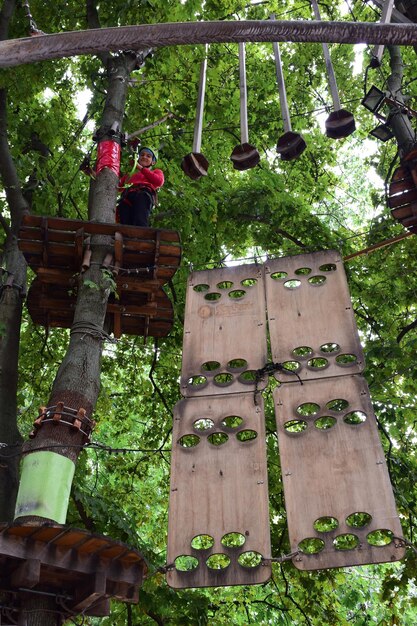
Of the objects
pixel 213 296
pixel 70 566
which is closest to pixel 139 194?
pixel 213 296

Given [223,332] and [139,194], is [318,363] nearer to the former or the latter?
[223,332]

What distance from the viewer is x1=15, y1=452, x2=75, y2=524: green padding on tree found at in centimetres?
481

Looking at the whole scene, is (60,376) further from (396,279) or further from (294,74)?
(294,74)

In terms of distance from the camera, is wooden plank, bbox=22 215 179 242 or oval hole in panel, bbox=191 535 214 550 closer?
oval hole in panel, bbox=191 535 214 550

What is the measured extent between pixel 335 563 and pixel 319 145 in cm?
932

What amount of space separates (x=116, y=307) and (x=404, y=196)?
345cm

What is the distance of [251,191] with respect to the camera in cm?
1030

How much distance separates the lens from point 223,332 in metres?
6.15

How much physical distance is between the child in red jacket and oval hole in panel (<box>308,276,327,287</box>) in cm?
216

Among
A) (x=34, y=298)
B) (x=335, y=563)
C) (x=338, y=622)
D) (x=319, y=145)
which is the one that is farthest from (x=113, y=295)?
(x=319, y=145)

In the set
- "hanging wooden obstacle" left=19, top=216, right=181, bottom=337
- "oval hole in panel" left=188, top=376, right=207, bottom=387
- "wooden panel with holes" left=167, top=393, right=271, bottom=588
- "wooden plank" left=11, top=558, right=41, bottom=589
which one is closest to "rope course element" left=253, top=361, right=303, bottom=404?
"wooden panel with holes" left=167, top=393, right=271, bottom=588

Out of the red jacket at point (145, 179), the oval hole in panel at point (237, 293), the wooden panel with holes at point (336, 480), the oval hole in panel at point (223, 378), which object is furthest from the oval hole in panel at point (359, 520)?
the red jacket at point (145, 179)

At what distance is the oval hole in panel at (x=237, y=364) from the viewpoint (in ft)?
19.2

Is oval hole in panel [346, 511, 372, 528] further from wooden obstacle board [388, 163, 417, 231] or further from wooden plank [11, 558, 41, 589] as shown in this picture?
wooden obstacle board [388, 163, 417, 231]
